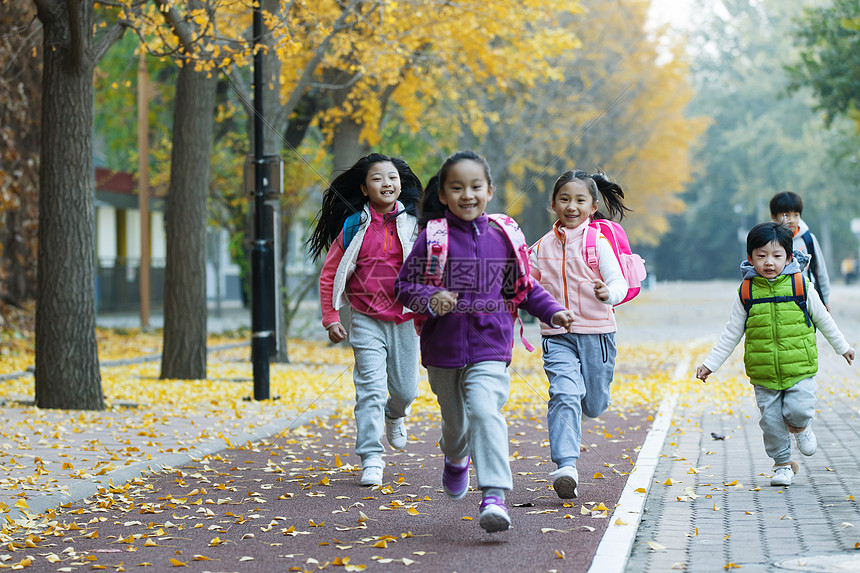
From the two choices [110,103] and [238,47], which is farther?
[110,103]

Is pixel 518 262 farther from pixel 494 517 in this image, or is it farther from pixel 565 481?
pixel 565 481

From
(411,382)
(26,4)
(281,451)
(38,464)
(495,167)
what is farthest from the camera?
(495,167)

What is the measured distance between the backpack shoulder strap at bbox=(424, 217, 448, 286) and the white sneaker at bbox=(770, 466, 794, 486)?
8.62 ft

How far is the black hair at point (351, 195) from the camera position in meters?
7.15

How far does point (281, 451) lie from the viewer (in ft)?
29.4

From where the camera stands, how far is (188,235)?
15.2 metres

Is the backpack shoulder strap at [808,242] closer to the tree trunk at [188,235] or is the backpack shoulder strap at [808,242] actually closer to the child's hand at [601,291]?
the child's hand at [601,291]

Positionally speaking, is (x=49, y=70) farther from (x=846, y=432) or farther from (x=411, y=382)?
(x=846, y=432)

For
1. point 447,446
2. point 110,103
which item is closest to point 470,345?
point 447,446

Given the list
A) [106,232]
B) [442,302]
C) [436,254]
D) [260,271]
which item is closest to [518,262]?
[436,254]

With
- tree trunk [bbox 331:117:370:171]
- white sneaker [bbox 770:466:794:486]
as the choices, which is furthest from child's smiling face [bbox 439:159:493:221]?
tree trunk [bbox 331:117:370:171]

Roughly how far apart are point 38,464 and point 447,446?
3302 mm

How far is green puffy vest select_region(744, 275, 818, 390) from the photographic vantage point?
6.85m

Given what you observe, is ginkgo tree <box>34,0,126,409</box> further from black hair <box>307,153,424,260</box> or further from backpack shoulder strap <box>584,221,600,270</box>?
backpack shoulder strap <box>584,221,600,270</box>
